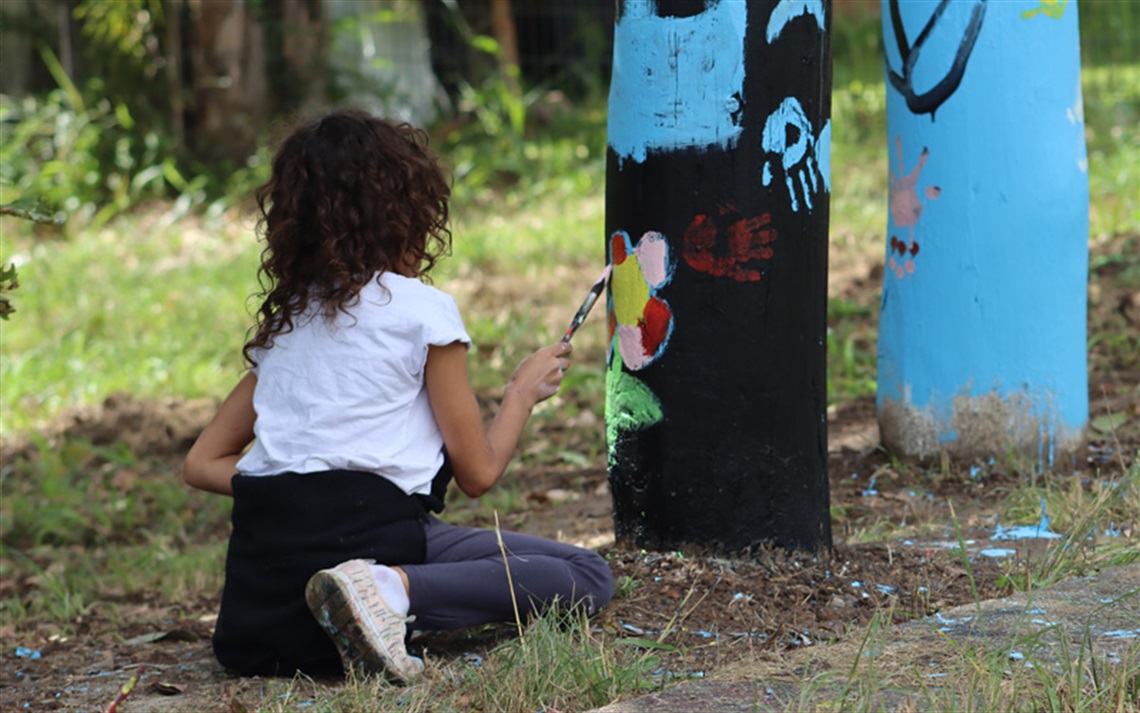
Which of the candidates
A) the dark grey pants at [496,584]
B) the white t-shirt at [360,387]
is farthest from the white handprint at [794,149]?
the dark grey pants at [496,584]

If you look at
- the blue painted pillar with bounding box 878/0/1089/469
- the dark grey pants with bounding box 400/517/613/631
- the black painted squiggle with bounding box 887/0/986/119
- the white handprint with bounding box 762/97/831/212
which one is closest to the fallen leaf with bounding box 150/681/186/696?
the dark grey pants with bounding box 400/517/613/631

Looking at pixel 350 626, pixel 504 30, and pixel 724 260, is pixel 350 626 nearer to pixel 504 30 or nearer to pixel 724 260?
pixel 724 260

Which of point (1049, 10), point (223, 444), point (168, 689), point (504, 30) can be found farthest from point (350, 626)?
point (504, 30)

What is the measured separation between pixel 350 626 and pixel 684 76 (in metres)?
1.23

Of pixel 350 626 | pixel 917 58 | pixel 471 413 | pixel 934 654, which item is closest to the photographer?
pixel 934 654

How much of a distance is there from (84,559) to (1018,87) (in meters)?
3.06

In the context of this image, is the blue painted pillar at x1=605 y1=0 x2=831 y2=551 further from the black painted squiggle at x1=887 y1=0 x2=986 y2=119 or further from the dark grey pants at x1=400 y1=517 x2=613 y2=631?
the black painted squiggle at x1=887 y1=0 x2=986 y2=119

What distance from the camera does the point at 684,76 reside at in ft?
9.12

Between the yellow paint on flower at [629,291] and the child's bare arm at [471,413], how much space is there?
0.62 ft

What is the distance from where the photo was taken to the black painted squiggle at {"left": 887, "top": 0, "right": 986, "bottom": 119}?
360cm

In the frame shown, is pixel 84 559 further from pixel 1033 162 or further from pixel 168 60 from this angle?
pixel 168 60

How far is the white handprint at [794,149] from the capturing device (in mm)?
2771

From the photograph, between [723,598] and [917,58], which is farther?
[917,58]

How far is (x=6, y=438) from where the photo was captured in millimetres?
5465
